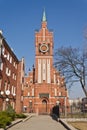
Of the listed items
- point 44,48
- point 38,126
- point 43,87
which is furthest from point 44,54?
point 38,126

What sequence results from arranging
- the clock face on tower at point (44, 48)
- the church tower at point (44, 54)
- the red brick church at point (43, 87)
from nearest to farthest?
the red brick church at point (43, 87), the church tower at point (44, 54), the clock face on tower at point (44, 48)

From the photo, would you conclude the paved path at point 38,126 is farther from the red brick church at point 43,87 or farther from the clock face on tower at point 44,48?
the clock face on tower at point 44,48

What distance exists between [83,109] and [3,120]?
55.5ft

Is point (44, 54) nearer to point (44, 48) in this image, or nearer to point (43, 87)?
point (44, 48)

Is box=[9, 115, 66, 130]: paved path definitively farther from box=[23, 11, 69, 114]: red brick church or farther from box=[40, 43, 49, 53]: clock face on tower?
box=[40, 43, 49, 53]: clock face on tower

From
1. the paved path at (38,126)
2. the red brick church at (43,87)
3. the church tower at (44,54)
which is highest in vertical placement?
the church tower at (44,54)

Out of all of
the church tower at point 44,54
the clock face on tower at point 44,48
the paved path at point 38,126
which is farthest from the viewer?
the clock face on tower at point 44,48

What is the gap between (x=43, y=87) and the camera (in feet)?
197

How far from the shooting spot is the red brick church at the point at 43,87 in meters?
58.8

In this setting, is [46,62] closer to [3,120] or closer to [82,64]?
[82,64]

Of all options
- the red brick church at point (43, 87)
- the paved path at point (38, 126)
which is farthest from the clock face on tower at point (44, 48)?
the paved path at point (38, 126)

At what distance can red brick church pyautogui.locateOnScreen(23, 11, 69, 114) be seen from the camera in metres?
58.8

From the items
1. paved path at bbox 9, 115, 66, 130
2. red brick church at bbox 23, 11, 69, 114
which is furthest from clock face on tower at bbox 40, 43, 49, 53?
paved path at bbox 9, 115, 66, 130

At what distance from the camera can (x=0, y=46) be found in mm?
33781
